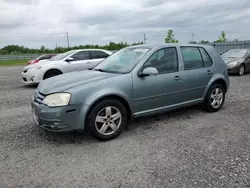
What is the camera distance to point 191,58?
4730 mm

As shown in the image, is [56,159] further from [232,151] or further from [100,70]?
[232,151]

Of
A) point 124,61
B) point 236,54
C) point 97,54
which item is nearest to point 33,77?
point 97,54

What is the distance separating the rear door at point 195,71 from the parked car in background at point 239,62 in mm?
6920

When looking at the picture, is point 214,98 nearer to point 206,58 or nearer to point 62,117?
point 206,58

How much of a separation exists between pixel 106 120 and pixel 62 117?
70cm

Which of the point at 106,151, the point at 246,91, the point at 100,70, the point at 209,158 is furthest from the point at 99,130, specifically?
the point at 246,91

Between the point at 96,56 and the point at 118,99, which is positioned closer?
the point at 118,99

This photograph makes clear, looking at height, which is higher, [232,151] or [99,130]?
[99,130]

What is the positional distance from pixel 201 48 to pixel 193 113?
147cm

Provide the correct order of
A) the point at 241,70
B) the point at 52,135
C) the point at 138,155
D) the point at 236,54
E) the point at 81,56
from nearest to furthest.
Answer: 1. the point at 138,155
2. the point at 52,135
3. the point at 81,56
4. the point at 241,70
5. the point at 236,54

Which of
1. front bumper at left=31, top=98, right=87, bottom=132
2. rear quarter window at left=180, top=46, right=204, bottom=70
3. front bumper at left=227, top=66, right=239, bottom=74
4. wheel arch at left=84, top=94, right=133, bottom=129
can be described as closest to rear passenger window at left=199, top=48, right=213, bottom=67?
rear quarter window at left=180, top=46, right=204, bottom=70

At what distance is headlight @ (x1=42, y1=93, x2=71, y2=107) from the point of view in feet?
11.0

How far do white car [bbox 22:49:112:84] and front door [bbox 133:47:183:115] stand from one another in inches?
216

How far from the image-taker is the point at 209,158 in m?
3.05
